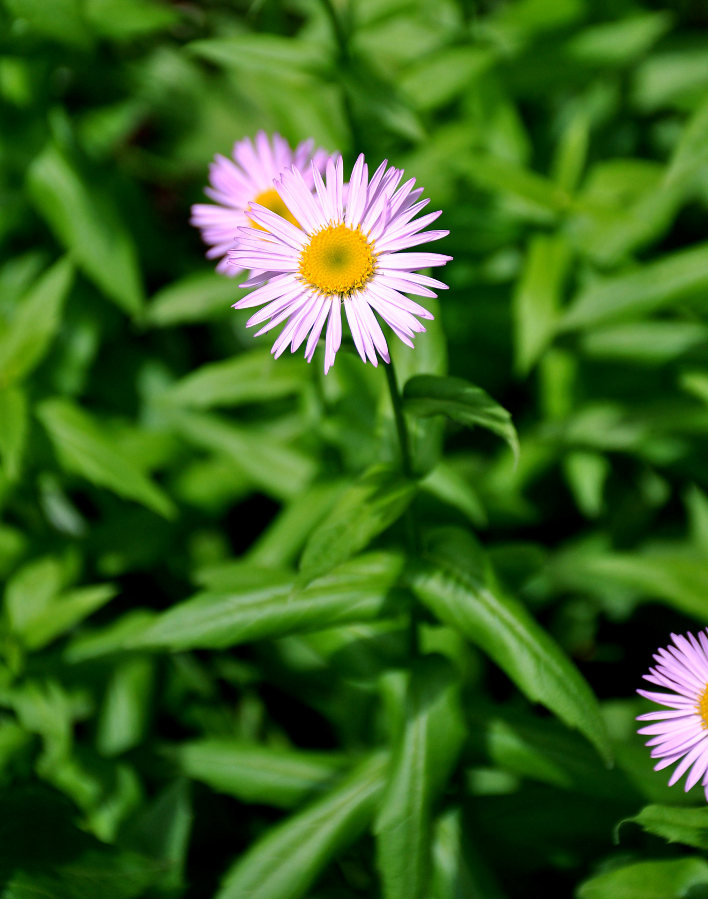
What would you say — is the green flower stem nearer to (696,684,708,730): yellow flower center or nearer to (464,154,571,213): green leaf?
(696,684,708,730): yellow flower center

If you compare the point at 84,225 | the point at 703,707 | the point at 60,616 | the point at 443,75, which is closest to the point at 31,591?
the point at 60,616

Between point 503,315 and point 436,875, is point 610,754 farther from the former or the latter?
point 503,315

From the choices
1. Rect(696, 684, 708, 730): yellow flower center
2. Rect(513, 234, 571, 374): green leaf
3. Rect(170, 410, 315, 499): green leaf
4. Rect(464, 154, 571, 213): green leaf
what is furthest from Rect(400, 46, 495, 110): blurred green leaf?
Rect(696, 684, 708, 730): yellow flower center

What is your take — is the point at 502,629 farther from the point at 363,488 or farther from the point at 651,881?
the point at 651,881

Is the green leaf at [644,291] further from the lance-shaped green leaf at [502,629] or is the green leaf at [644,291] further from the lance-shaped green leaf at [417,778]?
the lance-shaped green leaf at [417,778]

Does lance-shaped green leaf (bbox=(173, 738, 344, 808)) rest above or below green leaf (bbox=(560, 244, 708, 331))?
below

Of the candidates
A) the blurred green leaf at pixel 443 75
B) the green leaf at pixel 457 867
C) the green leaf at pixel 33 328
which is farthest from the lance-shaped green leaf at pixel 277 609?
the blurred green leaf at pixel 443 75
